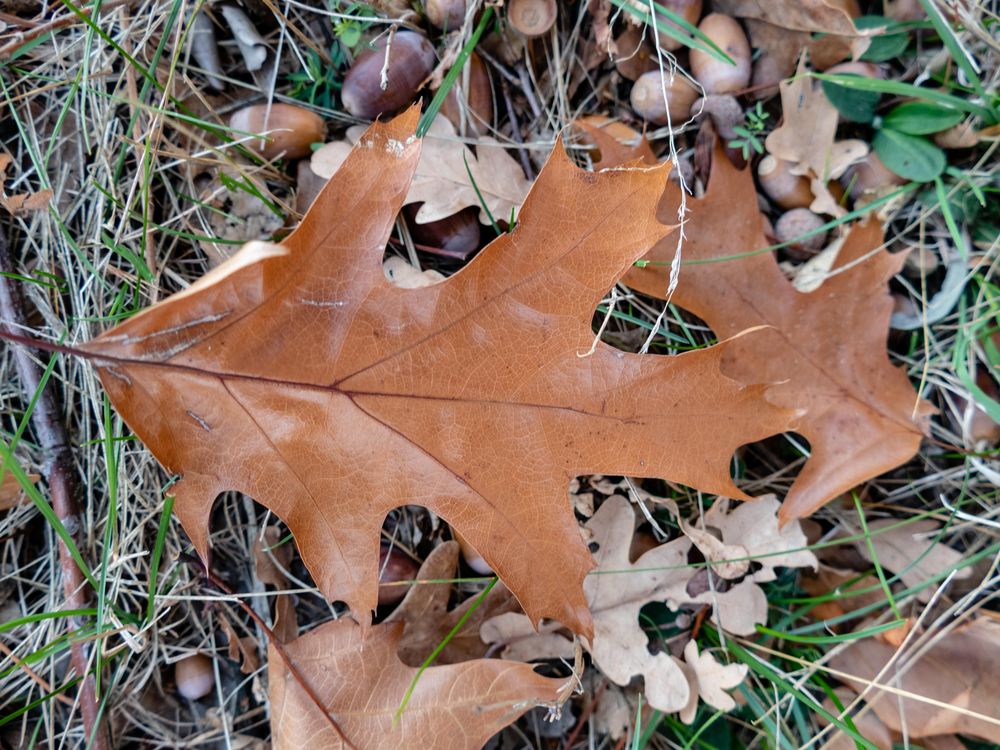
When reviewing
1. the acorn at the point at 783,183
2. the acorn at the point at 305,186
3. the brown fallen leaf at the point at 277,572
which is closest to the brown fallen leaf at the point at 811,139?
the acorn at the point at 783,183

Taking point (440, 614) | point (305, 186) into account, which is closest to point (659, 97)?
point (305, 186)

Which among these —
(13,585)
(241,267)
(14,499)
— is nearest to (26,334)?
(14,499)

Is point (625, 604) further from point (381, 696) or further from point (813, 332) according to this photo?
point (813, 332)

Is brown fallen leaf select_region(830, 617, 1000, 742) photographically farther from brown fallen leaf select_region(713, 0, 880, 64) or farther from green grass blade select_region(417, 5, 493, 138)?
green grass blade select_region(417, 5, 493, 138)

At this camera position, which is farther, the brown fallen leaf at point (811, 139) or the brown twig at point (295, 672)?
the brown fallen leaf at point (811, 139)

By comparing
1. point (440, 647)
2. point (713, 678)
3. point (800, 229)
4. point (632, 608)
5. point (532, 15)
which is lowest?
point (713, 678)

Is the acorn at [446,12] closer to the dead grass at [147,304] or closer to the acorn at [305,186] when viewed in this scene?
the dead grass at [147,304]
